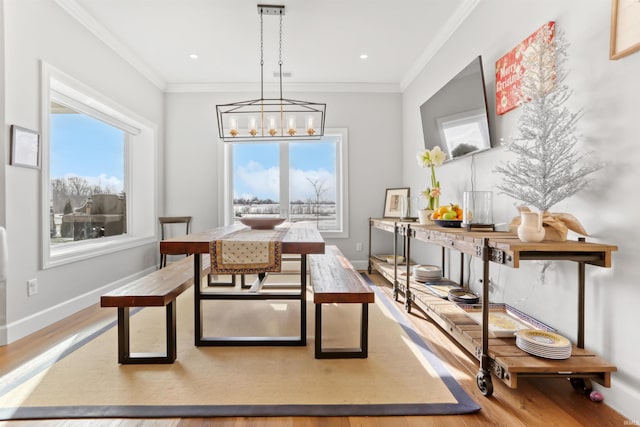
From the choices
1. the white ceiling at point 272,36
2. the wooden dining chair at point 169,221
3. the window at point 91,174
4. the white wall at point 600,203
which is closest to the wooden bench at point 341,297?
the white wall at point 600,203

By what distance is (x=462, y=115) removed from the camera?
109 inches

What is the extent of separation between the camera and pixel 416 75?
13.5ft

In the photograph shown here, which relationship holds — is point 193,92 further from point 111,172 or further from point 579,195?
point 579,195

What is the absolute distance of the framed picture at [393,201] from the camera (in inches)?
171

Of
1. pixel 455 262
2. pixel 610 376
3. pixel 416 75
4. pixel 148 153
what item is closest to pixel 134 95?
pixel 148 153

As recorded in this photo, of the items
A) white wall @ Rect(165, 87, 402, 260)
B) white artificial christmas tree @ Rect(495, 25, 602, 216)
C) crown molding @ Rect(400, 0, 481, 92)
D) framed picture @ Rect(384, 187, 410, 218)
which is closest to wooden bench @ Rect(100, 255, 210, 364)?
white artificial christmas tree @ Rect(495, 25, 602, 216)

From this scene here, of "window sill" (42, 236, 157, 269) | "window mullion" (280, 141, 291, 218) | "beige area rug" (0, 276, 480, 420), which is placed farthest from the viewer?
"window mullion" (280, 141, 291, 218)

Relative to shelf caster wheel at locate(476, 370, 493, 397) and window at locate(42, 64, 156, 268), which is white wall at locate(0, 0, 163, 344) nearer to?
window at locate(42, 64, 156, 268)

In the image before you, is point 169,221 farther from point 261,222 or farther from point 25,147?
point 261,222

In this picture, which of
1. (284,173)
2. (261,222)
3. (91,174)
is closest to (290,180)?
(284,173)

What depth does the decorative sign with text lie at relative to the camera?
210 cm

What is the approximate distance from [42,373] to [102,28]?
3.09 m

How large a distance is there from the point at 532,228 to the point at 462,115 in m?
1.57

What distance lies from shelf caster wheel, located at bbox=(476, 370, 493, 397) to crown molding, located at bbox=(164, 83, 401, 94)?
402cm
